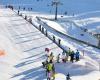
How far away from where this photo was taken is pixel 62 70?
30.0 metres

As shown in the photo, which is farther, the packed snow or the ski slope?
the packed snow

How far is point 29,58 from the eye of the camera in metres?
34.2

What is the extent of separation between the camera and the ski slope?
2881 centimetres

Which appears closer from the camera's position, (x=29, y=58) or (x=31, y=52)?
(x=29, y=58)

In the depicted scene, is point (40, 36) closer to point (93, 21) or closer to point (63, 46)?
point (63, 46)

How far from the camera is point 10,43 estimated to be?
133 feet

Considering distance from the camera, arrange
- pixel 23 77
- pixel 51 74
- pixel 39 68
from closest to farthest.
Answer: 1. pixel 51 74
2. pixel 23 77
3. pixel 39 68

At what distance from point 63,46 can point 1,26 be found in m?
13.9

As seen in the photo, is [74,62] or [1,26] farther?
[1,26]

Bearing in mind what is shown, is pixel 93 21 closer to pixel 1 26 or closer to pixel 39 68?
pixel 1 26

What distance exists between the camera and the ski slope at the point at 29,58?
28.8 meters

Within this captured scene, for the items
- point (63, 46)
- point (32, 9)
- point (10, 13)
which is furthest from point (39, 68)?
point (32, 9)

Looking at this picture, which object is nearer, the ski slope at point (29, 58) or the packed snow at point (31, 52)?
the ski slope at point (29, 58)

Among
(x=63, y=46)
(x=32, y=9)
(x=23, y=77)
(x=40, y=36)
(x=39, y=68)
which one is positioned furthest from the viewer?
(x=32, y=9)
